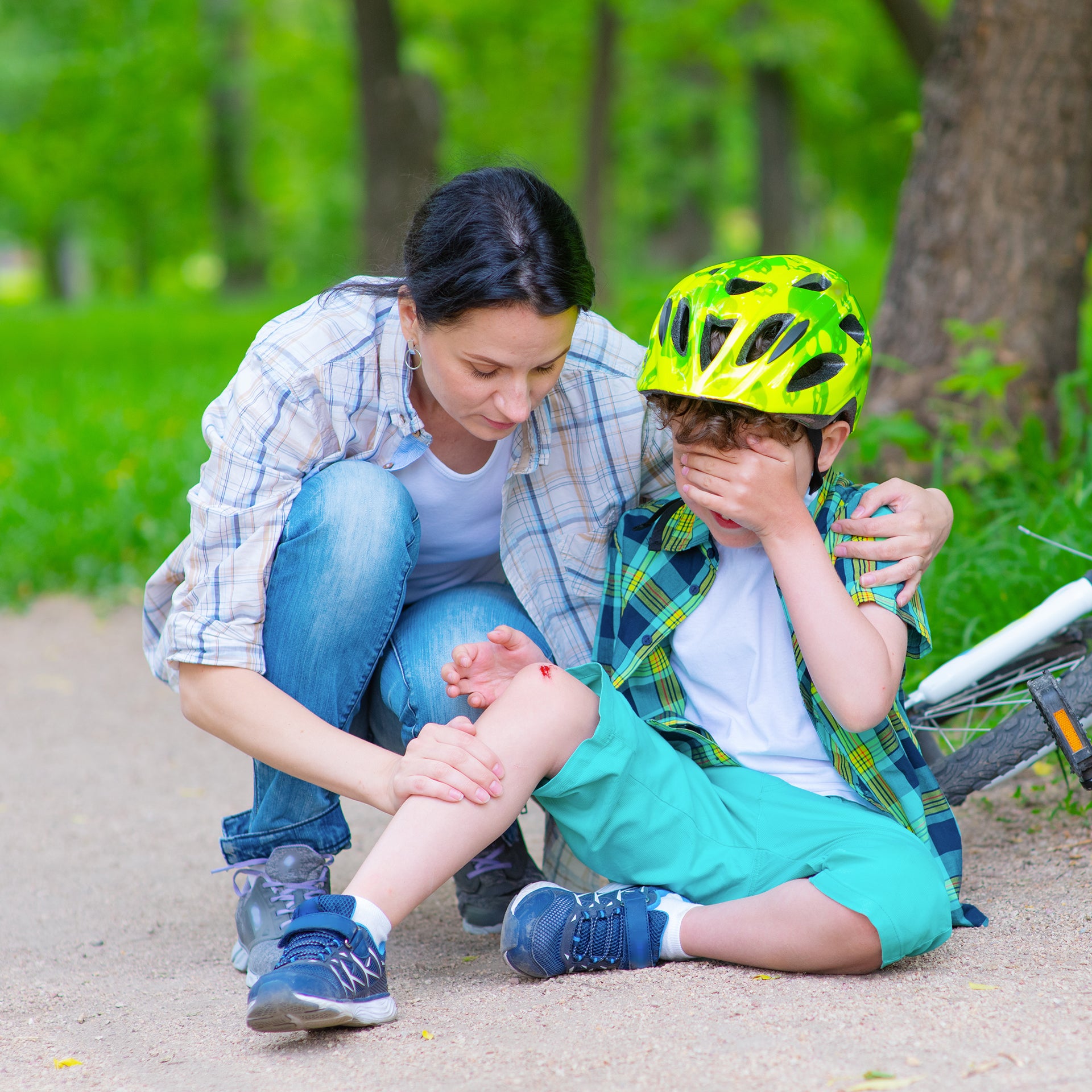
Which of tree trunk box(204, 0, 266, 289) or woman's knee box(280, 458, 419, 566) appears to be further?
tree trunk box(204, 0, 266, 289)

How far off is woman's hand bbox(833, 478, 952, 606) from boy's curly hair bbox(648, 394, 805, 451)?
6.7 inches

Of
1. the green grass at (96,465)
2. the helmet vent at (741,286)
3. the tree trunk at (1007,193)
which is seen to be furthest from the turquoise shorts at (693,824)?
the green grass at (96,465)

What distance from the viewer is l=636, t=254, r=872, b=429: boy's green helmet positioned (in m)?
2.02

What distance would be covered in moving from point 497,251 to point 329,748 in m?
0.82

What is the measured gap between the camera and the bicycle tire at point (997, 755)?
228 centimetres

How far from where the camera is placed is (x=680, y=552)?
224 cm

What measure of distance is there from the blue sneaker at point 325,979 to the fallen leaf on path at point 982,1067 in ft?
2.63

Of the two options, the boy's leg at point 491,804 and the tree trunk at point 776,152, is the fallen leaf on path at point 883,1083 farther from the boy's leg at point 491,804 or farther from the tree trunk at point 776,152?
the tree trunk at point 776,152

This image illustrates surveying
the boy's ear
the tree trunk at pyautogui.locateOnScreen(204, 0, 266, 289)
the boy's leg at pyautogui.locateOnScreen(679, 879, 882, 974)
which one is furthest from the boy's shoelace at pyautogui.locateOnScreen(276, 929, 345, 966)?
the tree trunk at pyautogui.locateOnScreen(204, 0, 266, 289)

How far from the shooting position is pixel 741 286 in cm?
214

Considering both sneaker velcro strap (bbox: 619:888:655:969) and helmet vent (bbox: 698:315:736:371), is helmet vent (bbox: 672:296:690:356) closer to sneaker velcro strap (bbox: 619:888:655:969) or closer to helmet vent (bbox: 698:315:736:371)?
helmet vent (bbox: 698:315:736:371)

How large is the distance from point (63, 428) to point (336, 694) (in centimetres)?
470

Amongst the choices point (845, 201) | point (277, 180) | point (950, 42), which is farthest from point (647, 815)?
point (277, 180)

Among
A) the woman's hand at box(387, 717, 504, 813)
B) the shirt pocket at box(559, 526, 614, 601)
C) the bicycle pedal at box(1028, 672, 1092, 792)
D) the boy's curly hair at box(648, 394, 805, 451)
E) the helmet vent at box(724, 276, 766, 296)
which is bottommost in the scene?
the bicycle pedal at box(1028, 672, 1092, 792)
